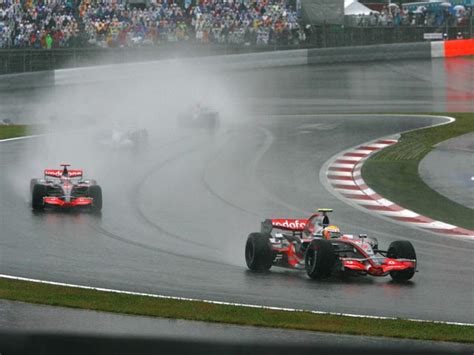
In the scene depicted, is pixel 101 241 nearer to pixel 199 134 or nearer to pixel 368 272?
pixel 368 272

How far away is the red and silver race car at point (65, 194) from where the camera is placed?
1828 centimetres

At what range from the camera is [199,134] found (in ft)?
96.5

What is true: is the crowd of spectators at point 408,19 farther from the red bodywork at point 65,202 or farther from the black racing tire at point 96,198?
the red bodywork at point 65,202

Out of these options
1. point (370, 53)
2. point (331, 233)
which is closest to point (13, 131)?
point (331, 233)

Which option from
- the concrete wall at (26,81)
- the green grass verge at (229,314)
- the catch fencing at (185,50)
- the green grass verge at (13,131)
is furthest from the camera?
the catch fencing at (185,50)

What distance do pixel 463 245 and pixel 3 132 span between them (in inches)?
646

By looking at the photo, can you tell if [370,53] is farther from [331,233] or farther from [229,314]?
[229,314]

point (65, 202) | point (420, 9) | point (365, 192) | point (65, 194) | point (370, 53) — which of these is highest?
point (420, 9)

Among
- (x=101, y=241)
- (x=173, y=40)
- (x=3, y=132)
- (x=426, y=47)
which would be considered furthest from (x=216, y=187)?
(x=426, y=47)

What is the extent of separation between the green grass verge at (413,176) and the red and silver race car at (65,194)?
A: 527cm

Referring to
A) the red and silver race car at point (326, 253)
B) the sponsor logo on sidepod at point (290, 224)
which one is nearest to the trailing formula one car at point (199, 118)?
the sponsor logo on sidepod at point (290, 224)

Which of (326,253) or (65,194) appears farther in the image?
(65,194)

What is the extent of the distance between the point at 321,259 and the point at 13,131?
708 inches

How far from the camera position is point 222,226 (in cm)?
1745
